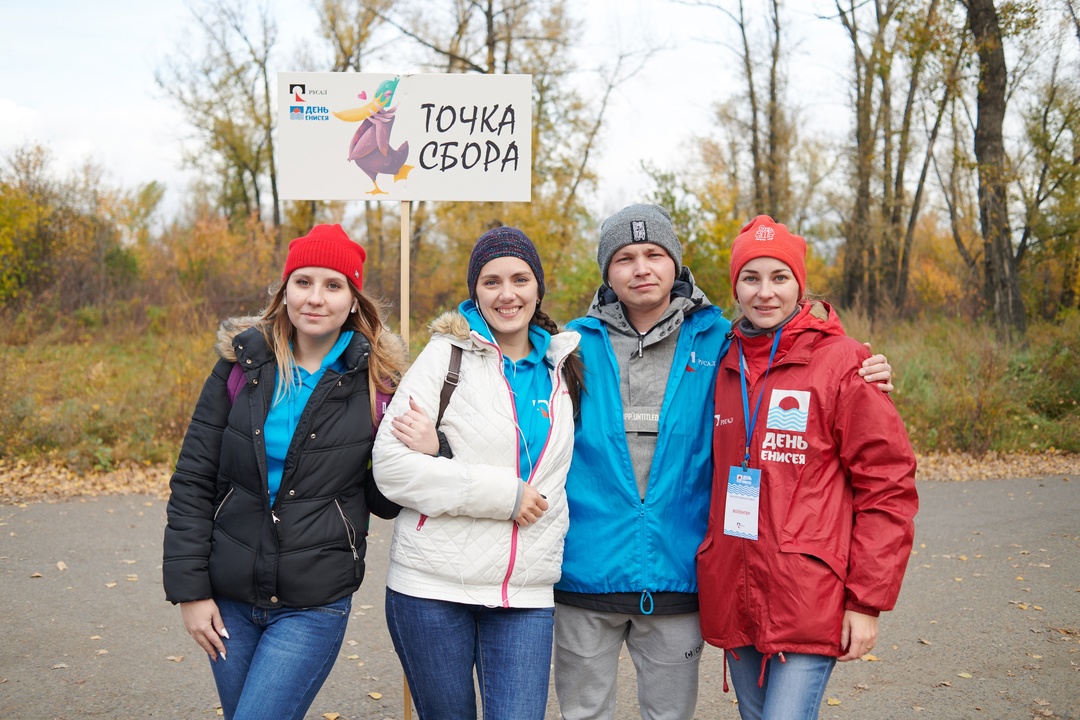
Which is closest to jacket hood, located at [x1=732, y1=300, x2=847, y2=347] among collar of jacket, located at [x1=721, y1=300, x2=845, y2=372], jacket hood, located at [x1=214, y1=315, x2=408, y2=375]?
collar of jacket, located at [x1=721, y1=300, x2=845, y2=372]

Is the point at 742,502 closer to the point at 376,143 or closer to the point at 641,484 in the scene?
the point at 641,484

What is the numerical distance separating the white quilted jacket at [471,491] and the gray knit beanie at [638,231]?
580 millimetres

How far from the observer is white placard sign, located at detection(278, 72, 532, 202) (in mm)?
3918

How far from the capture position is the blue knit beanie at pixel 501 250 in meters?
2.71

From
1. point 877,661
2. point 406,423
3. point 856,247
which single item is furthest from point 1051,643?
point 856,247

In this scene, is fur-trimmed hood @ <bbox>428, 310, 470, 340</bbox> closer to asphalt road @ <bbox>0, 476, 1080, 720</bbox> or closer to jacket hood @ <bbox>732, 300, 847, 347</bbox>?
jacket hood @ <bbox>732, 300, 847, 347</bbox>

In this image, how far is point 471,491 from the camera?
8.04ft

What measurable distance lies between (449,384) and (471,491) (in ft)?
1.20

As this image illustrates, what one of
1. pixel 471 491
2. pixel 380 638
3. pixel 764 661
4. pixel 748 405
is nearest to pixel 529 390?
pixel 471 491

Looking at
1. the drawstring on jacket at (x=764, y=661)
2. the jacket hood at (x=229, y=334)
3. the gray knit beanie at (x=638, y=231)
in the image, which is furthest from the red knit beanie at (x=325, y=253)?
the drawstring on jacket at (x=764, y=661)

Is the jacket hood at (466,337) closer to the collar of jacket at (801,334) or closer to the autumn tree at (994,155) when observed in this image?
the collar of jacket at (801,334)

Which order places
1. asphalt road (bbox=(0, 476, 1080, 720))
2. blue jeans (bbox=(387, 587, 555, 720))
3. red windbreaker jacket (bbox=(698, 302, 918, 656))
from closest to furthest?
red windbreaker jacket (bbox=(698, 302, 918, 656)) < blue jeans (bbox=(387, 587, 555, 720)) < asphalt road (bbox=(0, 476, 1080, 720))

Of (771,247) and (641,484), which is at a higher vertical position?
(771,247)

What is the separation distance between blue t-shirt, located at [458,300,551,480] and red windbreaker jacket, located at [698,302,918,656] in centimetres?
62
